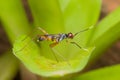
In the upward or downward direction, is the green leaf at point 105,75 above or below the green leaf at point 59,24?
below

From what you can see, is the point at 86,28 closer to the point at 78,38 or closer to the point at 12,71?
the point at 78,38

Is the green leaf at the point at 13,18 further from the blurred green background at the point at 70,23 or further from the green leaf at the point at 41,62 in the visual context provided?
the green leaf at the point at 41,62

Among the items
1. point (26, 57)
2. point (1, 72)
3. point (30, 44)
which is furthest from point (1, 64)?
point (26, 57)

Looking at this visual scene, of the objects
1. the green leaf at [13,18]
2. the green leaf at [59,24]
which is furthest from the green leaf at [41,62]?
the green leaf at [13,18]

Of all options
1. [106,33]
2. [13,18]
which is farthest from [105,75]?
[13,18]

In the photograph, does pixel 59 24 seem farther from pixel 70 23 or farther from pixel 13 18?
pixel 13 18

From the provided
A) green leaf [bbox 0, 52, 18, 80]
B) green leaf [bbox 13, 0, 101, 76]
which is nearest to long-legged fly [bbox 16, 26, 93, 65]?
green leaf [bbox 13, 0, 101, 76]

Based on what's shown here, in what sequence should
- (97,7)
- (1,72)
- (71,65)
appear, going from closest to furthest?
(71,65), (97,7), (1,72)
